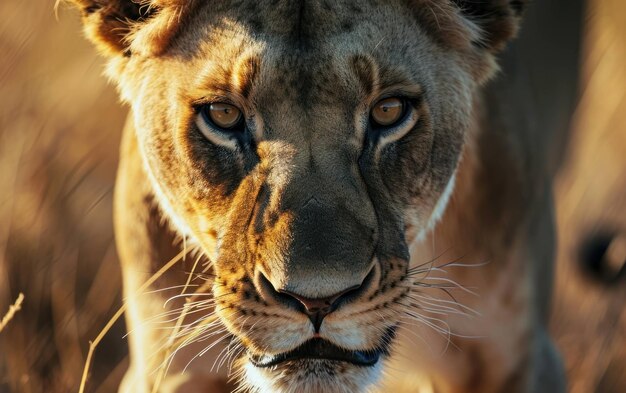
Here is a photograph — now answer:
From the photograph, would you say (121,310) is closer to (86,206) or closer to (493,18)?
(493,18)

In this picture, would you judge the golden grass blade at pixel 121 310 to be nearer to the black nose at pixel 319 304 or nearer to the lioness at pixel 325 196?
the lioness at pixel 325 196

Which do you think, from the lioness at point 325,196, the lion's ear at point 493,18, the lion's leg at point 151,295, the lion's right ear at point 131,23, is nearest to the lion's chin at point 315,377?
the lioness at point 325,196

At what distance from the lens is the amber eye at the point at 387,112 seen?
2.67 metres

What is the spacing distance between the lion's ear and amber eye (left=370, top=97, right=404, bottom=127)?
456mm

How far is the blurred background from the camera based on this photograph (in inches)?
187

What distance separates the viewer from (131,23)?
9.75 feet

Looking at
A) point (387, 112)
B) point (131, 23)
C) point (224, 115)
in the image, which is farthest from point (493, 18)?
point (131, 23)

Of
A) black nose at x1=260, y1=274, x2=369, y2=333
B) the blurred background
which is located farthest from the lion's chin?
the blurred background

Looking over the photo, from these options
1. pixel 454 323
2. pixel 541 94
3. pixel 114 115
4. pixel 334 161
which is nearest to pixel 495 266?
pixel 454 323

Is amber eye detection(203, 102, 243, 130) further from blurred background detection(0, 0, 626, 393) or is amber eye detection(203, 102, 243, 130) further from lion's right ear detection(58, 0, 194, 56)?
blurred background detection(0, 0, 626, 393)

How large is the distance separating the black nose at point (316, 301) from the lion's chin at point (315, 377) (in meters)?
0.15

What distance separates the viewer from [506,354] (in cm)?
334

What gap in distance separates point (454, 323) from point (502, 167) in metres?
0.47

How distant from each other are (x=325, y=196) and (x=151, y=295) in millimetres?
882
